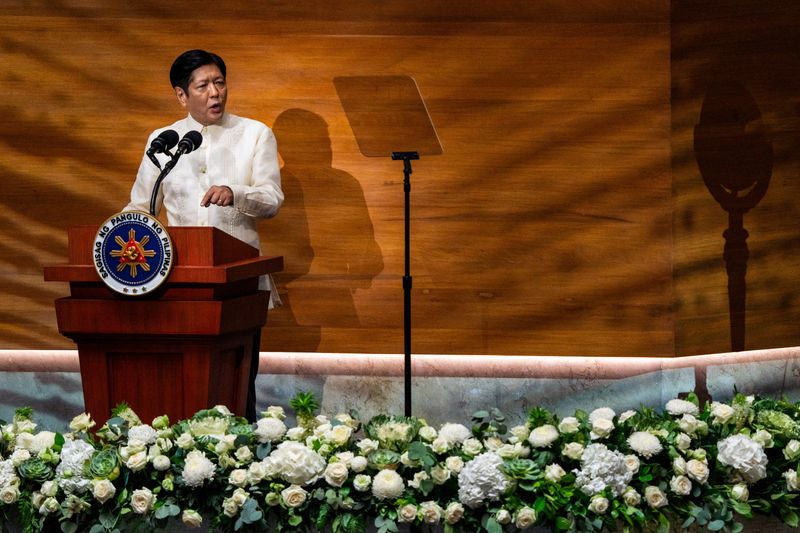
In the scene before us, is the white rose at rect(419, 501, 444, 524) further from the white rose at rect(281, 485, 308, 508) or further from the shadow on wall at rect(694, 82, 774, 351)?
the shadow on wall at rect(694, 82, 774, 351)

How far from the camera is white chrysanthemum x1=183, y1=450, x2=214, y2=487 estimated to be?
8.41ft

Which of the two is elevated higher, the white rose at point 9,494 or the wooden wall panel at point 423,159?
the wooden wall panel at point 423,159

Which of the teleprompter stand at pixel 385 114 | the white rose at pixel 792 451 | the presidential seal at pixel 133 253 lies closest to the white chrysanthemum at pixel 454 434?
the white rose at pixel 792 451

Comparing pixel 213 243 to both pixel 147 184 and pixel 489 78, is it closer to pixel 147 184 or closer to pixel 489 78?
pixel 147 184

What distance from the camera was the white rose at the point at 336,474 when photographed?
8.32 feet

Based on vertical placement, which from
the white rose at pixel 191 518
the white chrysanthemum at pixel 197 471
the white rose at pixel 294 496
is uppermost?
the white chrysanthemum at pixel 197 471

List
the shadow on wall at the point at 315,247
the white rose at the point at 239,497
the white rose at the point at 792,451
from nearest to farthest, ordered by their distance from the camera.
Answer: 1. the white rose at the point at 239,497
2. the white rose at the point at 792,451
3. the shadow on wall at the point at 315,247

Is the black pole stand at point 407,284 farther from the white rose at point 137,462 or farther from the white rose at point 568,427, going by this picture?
the white rose at point 137,462

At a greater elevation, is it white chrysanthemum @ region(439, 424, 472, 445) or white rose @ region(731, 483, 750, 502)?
white chrysanthemum @ region(439, 424, 472, 445)

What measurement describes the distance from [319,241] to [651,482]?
128 inches

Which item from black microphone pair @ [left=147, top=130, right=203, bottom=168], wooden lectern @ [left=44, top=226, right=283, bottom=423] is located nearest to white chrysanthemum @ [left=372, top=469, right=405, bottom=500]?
wooden lectern @ [left=44, top=226, right=283, bottom=423]

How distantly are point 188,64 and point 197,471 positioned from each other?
90.3 inches

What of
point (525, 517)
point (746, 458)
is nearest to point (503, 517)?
point (525, 517)

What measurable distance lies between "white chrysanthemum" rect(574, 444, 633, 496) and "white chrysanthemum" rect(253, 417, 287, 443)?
72 cm
